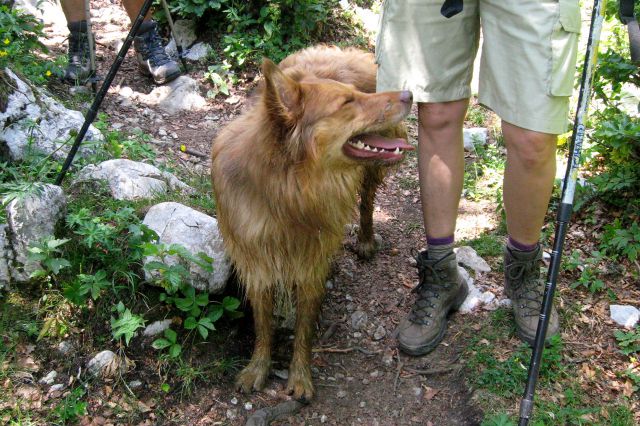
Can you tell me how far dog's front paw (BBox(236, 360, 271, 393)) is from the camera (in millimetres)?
3076

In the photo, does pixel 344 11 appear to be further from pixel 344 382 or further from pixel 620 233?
pixel 344 382

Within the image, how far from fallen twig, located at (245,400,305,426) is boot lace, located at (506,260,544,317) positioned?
1.33 meters

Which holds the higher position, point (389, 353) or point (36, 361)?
point (36, 361)

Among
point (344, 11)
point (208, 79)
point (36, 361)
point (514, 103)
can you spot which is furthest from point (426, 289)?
point (344, 11)

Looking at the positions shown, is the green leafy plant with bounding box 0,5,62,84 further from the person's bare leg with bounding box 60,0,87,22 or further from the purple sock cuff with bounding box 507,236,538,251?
the purple sock cuff with bounding box 507,236,538,251

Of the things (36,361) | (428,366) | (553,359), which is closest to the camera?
(36,361)

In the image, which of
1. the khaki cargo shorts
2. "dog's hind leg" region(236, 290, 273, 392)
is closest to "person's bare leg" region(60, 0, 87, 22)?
the khaki cargo shorts

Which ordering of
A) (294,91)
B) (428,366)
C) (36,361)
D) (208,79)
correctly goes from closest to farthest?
(294,91), (36,361), (428,366), (208,79)

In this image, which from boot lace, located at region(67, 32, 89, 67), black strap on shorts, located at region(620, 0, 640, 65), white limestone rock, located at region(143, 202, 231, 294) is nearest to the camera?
black strap on shorts, located at region(620, 0, 640, 65)

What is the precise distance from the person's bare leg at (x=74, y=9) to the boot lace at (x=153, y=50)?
0.59 meters

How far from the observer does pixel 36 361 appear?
277 cm

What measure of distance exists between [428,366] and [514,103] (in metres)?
1.49

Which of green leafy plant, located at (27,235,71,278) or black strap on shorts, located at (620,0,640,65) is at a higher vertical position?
black strap on shorts, located at (620,0,640,65)

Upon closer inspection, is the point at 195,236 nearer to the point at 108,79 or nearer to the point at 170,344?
the point at 170,344
